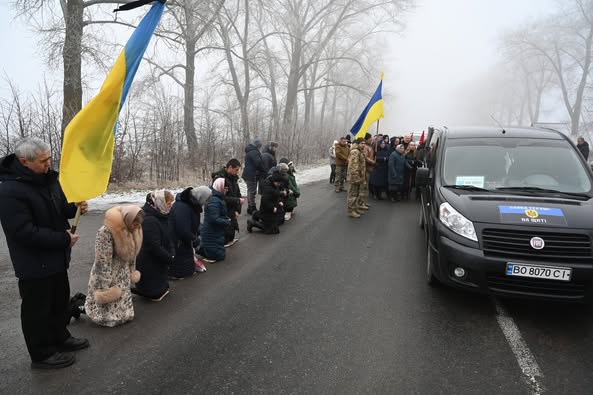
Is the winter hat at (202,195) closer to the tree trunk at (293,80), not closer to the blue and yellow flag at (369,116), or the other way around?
the blue and yellow flag at (369,116)

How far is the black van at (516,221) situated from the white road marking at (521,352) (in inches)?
15.1

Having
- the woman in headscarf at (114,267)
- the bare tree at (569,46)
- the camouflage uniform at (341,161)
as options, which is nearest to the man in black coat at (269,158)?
the camouflage uniform at (341,161)

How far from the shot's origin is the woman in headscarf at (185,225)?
4.88 m

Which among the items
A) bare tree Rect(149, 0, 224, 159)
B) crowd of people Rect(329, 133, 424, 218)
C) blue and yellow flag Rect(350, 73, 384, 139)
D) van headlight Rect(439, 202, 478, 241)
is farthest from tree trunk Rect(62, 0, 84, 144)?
van headlight Rect(439, 202, 478, 241)

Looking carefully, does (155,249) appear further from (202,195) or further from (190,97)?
(190,97)

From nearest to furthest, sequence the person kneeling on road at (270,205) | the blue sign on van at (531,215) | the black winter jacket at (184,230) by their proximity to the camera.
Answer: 1. the blue sign on van at (531,215)
2. the black winter jacket at (184,230)
3. the person kneeling on road at (270,205)

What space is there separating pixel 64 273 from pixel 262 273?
2613mm

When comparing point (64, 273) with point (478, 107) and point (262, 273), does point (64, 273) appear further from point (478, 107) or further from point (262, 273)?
point (478, 107)

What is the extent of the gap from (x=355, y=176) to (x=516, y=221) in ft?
17.2

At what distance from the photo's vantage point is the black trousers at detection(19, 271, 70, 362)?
3.03 meters

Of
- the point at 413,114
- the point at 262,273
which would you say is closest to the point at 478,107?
the point at 413,114

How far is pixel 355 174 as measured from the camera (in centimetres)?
897

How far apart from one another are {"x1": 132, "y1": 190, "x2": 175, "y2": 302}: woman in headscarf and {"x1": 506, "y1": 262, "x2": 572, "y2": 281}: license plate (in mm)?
3582

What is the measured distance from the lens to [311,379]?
302 centimetres
